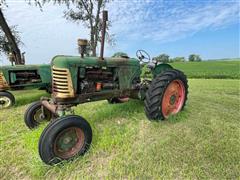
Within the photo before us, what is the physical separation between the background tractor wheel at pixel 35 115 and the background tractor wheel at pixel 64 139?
116 centimetres

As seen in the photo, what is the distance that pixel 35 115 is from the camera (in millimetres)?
3355

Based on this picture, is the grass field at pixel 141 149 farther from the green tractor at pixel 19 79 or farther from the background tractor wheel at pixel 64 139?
the green tractor at pixel 19 79

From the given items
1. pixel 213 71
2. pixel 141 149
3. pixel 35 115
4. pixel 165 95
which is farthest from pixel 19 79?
pixel 213 71

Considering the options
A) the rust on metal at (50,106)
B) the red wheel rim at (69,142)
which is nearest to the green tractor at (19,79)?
the rust on metal at (50,106)

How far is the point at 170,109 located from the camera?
3.59 metres

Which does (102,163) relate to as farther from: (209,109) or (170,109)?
(209,109)

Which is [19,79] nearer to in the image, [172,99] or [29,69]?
[29,69]

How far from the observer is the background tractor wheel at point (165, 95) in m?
3.15

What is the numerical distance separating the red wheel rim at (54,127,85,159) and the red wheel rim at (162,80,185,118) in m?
1.56

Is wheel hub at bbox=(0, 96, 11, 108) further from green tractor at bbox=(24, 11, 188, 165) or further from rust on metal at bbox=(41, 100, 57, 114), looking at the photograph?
rust on metal at bbox=(41, 100, 57, 114)

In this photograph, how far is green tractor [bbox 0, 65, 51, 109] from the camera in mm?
4988

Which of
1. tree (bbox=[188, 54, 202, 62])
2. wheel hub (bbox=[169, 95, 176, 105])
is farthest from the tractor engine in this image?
tree (bbox=[188, 54, 202, 62])

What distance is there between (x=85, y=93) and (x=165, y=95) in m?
1.36

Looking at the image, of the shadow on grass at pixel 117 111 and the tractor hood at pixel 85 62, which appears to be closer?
the tractor hood at pixel 85 62
